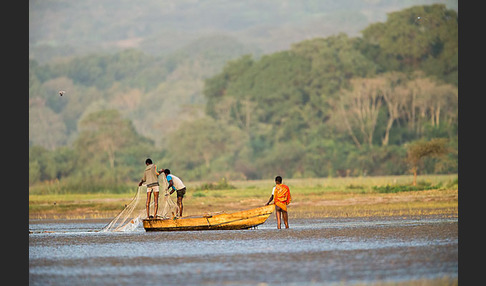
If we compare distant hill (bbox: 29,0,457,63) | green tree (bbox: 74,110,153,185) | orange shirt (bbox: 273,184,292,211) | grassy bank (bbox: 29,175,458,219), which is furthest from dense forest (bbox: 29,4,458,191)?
orange shirt (bbox: 273,184,292,211)

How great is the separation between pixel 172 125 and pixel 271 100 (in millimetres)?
15937

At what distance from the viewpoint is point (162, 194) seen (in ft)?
94.8

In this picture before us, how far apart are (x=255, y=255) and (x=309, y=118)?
3058 inches

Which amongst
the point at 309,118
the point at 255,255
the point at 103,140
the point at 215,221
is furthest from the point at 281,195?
the point at 103,140

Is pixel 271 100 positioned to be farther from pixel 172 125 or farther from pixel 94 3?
pixel 94 3

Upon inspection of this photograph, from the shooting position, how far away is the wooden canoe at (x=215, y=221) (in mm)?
27734

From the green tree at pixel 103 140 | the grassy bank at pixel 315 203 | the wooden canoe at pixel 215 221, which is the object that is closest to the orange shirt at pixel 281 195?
the wooden canoe at pixel 215 221

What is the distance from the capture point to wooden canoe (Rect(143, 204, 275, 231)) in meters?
27.7

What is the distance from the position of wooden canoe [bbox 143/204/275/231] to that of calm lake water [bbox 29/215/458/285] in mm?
258

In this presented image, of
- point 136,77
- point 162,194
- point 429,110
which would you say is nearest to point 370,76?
point 429,110

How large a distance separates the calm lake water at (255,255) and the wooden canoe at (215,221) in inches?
10.2

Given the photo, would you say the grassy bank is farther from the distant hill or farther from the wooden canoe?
the distant hill

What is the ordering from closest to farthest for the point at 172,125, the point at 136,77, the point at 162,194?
the point at 162,194 → the point at 172,125 → the point at 136,77

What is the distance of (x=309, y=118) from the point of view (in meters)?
98.8
